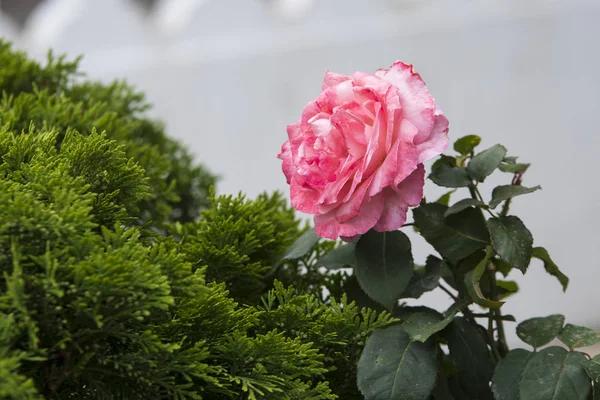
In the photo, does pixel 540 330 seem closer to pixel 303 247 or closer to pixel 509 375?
pixel 509 375

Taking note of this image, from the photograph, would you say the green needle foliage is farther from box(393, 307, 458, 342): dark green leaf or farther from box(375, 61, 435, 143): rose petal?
box(375, 61, 435, 143): rose petal

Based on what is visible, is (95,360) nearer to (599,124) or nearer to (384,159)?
(384,159)

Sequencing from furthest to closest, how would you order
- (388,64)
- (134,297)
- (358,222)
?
1. (388,64)
2. (358,222)
3. (134,297)

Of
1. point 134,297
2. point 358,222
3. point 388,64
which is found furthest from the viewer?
point 388,64

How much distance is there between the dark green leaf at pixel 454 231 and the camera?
472 mm

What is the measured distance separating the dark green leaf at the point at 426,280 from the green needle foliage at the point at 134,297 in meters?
0.04

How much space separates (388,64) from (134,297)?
4.52ft

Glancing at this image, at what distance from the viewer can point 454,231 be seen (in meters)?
0.48

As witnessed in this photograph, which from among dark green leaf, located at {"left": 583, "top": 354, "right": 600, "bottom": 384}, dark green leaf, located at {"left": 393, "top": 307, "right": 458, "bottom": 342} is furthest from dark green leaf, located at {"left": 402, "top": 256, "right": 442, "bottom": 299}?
dark green leaf, located at {"left": 583, "top": 354, "right": 600, "bottom": 384}

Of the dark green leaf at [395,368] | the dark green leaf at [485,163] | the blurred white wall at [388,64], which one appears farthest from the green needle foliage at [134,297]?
the blurred white wall at [388,64]

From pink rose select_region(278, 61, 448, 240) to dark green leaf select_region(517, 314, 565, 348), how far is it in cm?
14

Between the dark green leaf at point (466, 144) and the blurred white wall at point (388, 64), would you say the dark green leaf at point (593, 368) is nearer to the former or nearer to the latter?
the dark green leaf at point (466, 144)

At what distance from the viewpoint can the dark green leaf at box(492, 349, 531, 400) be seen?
0.43m

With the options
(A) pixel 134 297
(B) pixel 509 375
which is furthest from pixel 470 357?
(A) pixel 134 297
